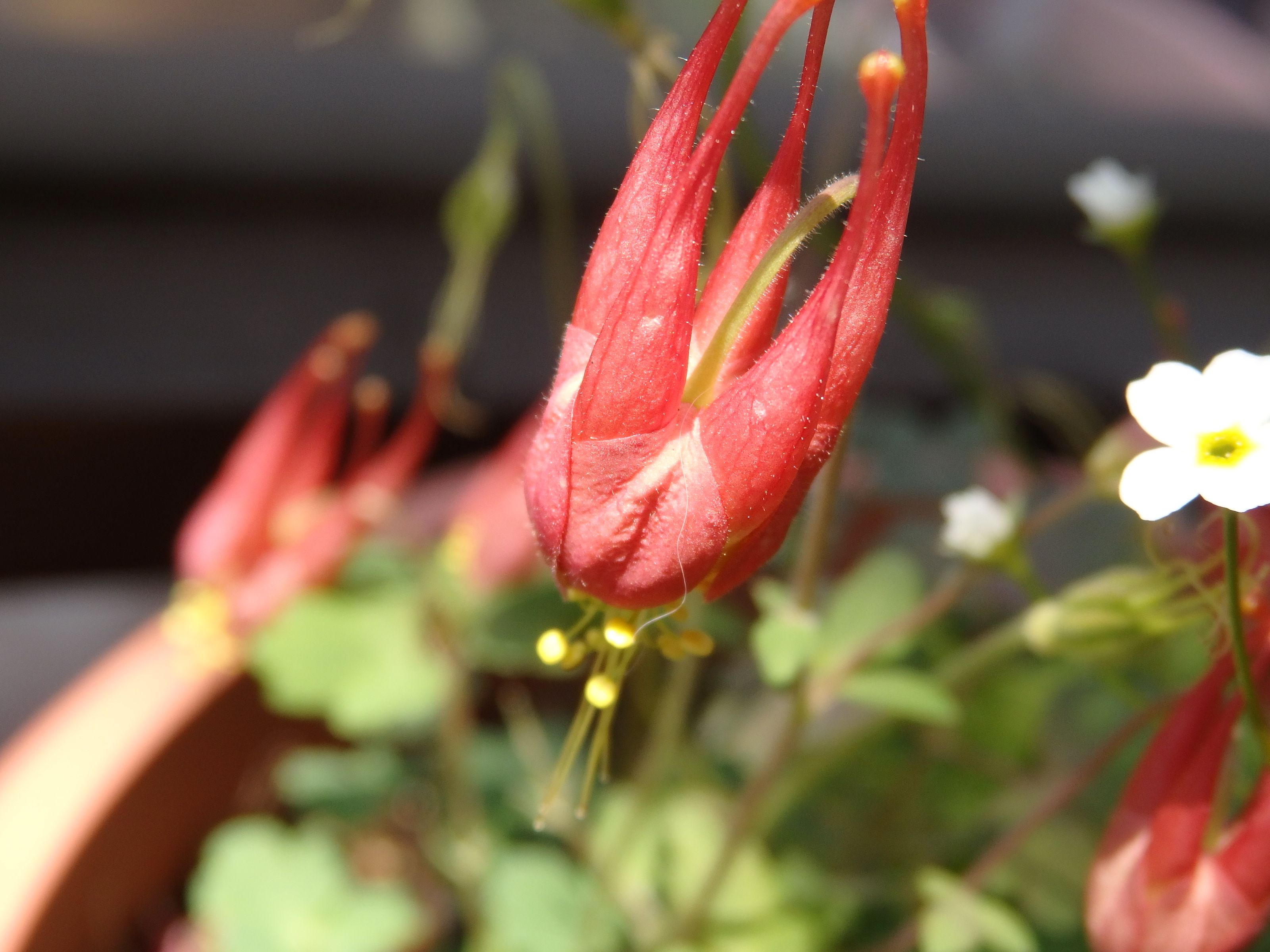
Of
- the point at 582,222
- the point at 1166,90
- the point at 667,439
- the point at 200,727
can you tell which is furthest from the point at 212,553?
the point at 1166,90

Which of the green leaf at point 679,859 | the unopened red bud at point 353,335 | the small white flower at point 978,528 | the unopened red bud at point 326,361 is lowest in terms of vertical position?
the green leaf at point 679,859

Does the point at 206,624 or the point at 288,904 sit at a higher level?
the point at 206,624

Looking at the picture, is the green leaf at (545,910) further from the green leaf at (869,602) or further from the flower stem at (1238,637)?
the flower stem at (1238,637)


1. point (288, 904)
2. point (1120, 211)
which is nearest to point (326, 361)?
point (288, 904)

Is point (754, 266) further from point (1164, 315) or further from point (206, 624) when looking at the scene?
point (206, 624)

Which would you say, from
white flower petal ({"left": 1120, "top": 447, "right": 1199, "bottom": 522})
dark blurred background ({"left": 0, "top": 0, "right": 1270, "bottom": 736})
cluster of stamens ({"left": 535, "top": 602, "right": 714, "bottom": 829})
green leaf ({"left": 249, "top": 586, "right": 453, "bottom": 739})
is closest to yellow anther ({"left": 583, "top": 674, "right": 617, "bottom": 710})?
cluster of stamens ({"left": 535, "top": 602, "right": 714, "bottom": 829})

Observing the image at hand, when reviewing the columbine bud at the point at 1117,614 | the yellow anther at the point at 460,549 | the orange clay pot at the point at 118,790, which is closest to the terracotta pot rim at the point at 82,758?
the orange clay pot at the point at 118,790

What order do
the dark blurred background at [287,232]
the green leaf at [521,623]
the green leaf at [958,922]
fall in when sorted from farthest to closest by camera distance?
the dark blurred background at [287,232] → the green leaf at [521,623] → the green leaf at [958,922]

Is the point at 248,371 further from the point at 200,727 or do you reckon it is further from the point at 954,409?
the point at 954,409
